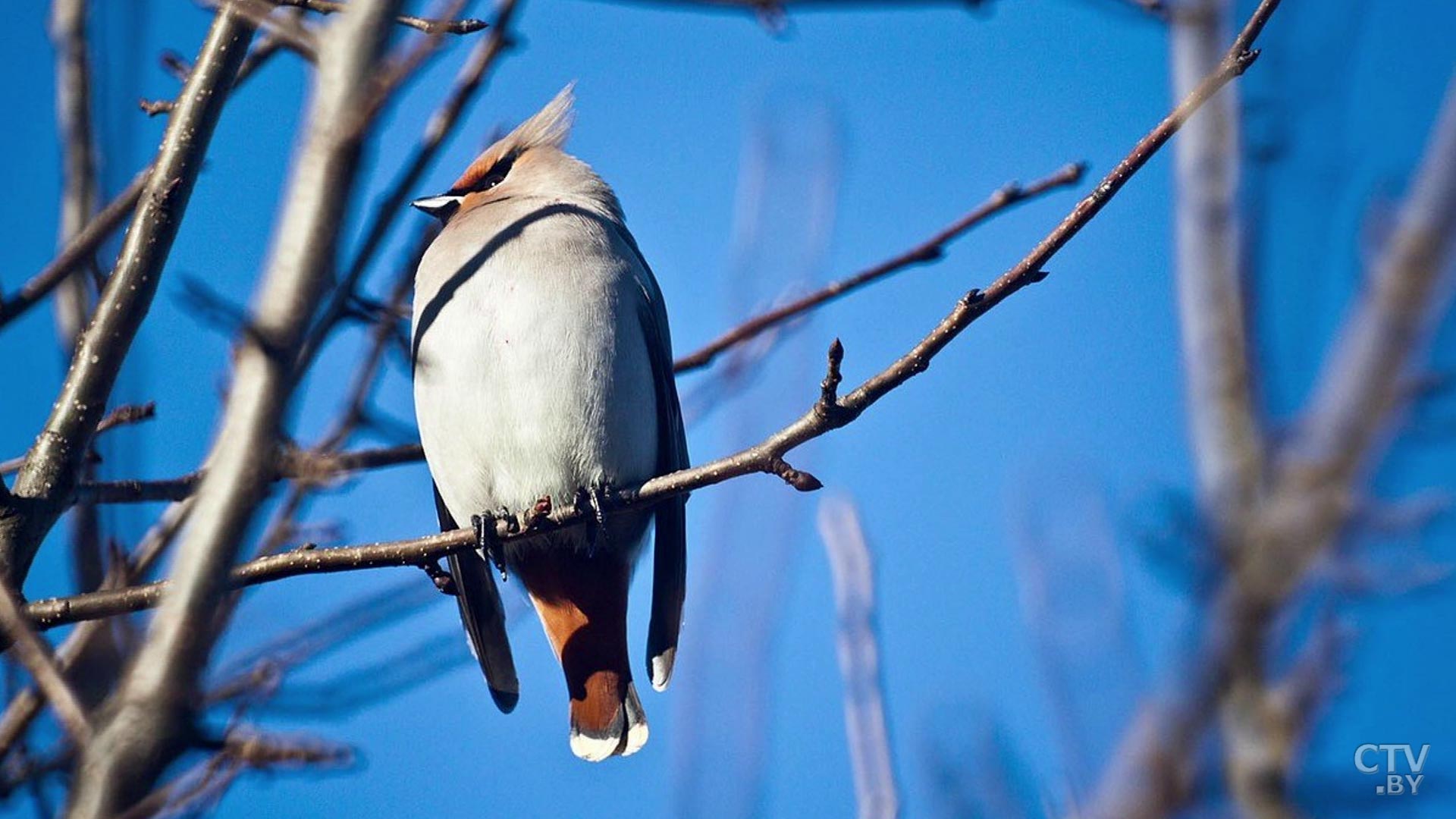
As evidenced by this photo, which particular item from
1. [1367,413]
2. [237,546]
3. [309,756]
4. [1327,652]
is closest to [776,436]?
[309,756]

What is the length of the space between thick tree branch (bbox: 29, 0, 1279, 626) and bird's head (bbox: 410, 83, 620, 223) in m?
2.53

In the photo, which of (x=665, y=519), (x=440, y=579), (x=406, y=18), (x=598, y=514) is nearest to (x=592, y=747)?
(x=665, y=519)

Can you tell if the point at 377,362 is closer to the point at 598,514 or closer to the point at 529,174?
the point at 598,514

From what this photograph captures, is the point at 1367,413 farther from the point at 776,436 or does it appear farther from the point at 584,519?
the point at 584,519

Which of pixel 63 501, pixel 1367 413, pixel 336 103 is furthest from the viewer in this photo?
pixel 63 501

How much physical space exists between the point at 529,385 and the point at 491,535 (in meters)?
0.75

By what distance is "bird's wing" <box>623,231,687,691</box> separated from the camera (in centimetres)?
488

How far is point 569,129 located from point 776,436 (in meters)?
3.54

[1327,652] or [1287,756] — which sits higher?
[1327,652]

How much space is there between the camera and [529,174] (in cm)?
596

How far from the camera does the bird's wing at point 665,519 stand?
4883 millimetres

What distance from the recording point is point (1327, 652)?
130cm

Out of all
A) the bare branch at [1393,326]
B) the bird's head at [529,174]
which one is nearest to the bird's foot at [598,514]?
the bird's head at [529,174]

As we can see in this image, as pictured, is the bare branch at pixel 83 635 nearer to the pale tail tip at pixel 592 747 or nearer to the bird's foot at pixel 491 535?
the bird's foot at pixel 491 535
